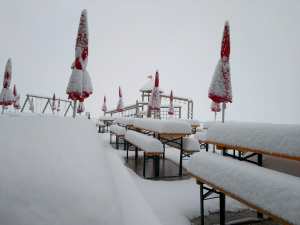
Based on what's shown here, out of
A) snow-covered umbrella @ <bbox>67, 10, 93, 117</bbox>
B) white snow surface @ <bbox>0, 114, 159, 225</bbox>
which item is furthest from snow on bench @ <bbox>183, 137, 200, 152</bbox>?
white snow surface @ <bbox>0, 114, 159, 225</bbox>

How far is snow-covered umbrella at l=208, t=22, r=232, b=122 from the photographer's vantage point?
7.07 m

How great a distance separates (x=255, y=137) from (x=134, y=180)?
527cm

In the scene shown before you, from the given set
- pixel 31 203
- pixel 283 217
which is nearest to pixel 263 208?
pixel 283 217

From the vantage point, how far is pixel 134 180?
296 inches

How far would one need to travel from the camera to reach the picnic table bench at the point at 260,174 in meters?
2.36

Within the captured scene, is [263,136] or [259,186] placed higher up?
[263,136]

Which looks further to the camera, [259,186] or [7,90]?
[7,90]

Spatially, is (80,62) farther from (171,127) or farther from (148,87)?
(148,87)

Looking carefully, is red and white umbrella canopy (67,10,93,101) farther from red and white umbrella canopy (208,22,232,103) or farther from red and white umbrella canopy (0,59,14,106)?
red and white umbrella canopy (0,59,14,106)

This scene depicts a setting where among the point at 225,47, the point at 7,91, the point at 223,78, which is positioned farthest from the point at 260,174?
the point at 7,91

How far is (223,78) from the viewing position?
7105 mm

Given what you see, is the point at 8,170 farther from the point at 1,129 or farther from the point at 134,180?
the point at 134,180

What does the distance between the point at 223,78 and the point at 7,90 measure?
1183cm

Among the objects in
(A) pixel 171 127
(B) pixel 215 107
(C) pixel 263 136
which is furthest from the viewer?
(B) pixel 215 107
